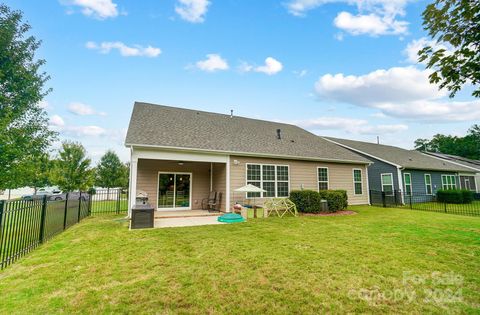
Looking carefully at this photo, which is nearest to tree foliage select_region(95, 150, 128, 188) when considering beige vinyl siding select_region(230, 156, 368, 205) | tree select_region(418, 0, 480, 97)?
beige vinyl siding select_region(230, 156, 368, 205)

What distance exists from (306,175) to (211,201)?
18.7 feet

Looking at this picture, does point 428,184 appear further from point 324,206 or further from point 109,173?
point 109,173

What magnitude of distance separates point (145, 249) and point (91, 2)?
367 inches

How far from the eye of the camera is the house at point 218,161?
10.2 metres

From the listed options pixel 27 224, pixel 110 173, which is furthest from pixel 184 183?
pixel 110 173

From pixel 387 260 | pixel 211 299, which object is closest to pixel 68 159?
pixel 211 299

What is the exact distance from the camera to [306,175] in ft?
42.5

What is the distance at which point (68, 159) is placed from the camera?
17.6 m

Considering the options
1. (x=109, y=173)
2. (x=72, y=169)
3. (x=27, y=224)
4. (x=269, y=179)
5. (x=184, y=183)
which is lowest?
(x=27, y=224)

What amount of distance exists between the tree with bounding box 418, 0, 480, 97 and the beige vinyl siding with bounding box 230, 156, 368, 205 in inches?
345

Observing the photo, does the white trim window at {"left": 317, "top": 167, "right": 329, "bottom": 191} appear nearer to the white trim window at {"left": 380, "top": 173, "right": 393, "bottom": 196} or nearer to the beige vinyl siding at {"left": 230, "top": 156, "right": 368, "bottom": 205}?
the beige vinyl siding at {"left": 230, "top": 156, "right": 368, "bottom": 205}

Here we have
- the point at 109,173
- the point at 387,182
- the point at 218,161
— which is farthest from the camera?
the point at 109,173

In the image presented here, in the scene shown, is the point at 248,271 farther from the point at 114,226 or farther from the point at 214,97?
the point at 214,97

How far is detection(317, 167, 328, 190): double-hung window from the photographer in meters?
13.5
